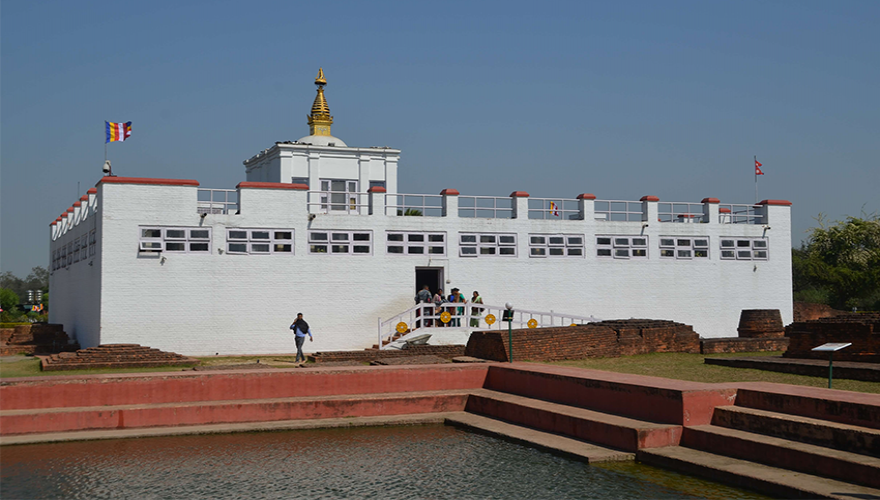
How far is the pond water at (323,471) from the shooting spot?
1029 centimetres

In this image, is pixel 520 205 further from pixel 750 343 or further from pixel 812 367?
pixel 812 367

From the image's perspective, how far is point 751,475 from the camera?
9812 millimetres

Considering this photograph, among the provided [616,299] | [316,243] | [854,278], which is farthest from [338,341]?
[854,278]

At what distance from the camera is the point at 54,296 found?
1382 inches

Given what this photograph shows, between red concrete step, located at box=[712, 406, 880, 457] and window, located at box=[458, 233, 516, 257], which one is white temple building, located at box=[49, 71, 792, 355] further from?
red concrete step, located at box=[712, 406, 880, 457]

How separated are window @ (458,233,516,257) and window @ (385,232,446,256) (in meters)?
0.72

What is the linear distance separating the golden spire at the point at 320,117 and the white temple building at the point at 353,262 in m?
3.19

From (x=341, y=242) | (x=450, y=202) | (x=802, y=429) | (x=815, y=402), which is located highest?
→ (x=450, y=202)

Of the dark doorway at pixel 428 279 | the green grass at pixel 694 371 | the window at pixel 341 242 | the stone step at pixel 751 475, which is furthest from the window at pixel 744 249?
the stone step at pixel 751 475

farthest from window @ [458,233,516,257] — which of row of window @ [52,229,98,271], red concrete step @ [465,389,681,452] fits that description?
red concrete step @ [465,389,681,452]

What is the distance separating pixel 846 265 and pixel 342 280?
109ft

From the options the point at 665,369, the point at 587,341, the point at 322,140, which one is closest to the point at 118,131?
the point at 322,140

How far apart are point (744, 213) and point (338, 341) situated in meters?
16.3

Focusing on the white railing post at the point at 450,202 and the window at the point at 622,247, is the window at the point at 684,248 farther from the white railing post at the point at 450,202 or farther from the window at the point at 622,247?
the white railing post at the point at 450,202
